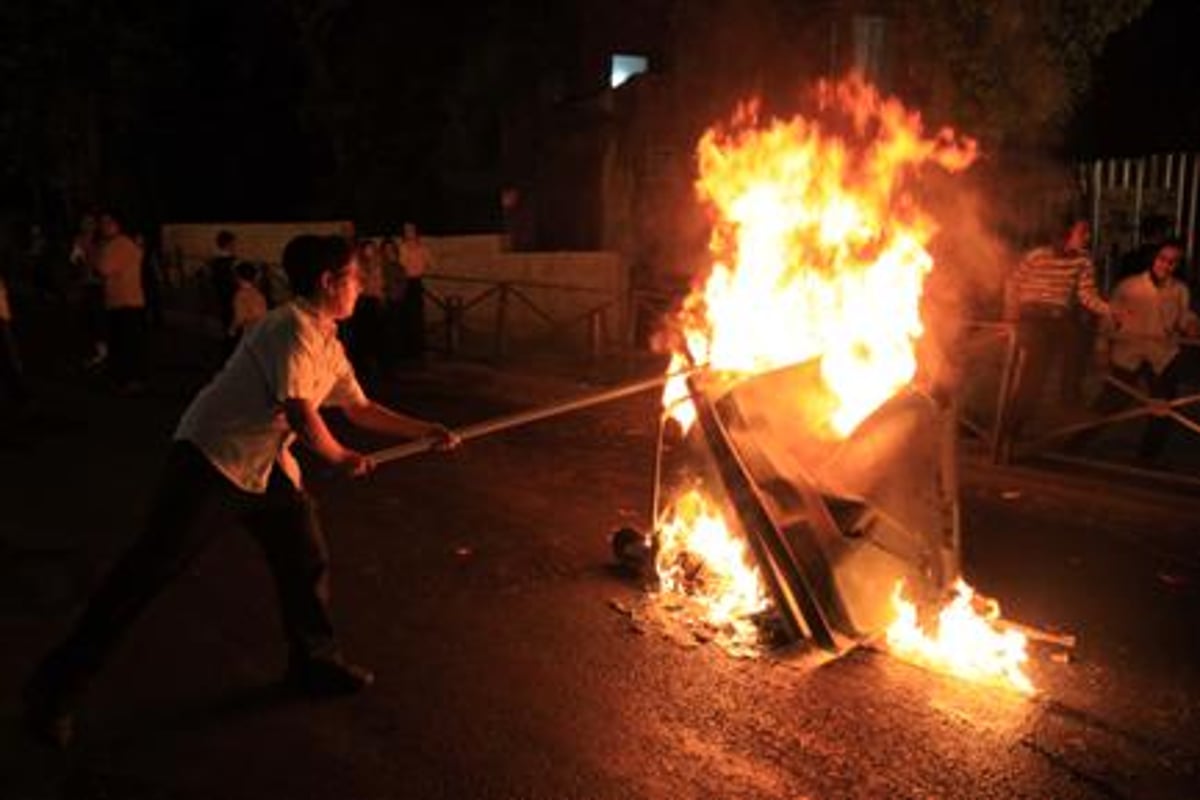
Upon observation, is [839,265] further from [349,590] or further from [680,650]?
[349,590]

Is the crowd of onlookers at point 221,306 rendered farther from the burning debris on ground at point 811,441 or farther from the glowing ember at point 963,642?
the glowing ember at point 963,642

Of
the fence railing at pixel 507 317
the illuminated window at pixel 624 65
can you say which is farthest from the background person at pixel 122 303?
the illuminated window at pixel 624 65

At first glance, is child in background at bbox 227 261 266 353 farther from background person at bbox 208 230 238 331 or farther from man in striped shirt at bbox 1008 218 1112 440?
man in striped shirt at bbox 1008 218 1112 440

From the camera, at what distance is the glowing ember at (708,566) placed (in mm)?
5660

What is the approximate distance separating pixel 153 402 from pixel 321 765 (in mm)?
8468

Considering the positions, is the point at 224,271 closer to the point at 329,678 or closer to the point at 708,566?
the point at 708,566

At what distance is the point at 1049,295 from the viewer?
9.46m

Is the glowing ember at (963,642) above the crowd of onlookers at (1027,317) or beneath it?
beneath

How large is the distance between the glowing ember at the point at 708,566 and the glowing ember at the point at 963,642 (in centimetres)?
70

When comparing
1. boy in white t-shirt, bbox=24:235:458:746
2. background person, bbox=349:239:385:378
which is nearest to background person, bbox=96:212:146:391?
background person, bbox=349:239:385:378

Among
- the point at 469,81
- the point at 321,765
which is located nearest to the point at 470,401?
the point at 321,765

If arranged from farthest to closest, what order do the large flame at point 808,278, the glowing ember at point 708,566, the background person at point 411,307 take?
the background person at point 411,307 < the large flame at point 808,278 < the glowing ember at point 708,566

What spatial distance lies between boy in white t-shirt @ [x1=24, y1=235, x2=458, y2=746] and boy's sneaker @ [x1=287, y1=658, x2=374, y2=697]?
27.5 inches

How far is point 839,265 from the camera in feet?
19.7
